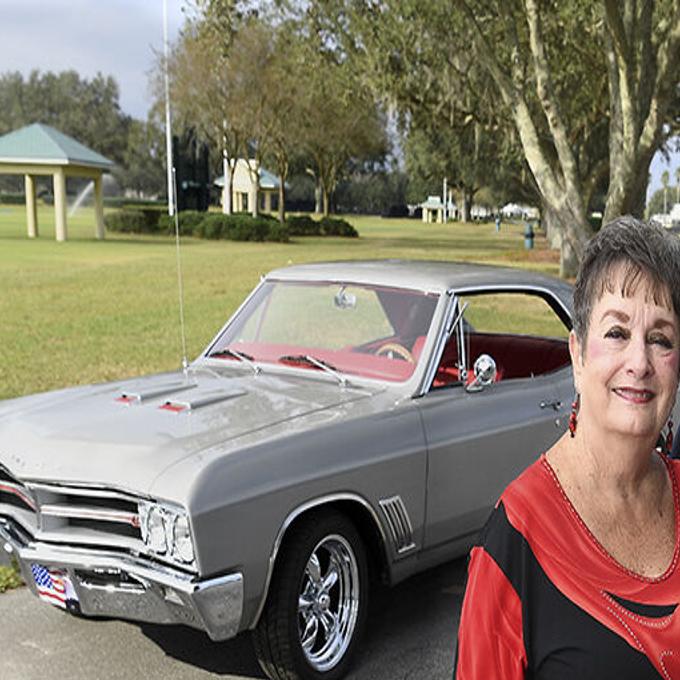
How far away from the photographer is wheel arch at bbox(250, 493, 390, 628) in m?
3.62

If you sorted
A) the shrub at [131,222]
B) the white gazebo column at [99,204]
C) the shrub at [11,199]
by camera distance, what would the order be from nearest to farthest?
the white gazebo column at [99,204]
the shrub at [131,222]
the shrub at [11,199]

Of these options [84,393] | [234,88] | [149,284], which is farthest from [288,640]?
[234,88]

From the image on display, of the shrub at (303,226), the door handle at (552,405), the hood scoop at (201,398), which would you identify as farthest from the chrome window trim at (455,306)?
the shrub at (303,226)

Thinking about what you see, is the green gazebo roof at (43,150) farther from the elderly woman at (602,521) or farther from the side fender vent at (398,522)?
the elderly woman at (602,521)

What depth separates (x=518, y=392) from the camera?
4.90 meters

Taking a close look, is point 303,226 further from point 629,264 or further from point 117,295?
point 629,264

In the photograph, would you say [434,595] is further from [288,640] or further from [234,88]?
[234,88]

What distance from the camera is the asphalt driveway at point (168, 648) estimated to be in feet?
13.1

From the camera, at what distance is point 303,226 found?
52344mm

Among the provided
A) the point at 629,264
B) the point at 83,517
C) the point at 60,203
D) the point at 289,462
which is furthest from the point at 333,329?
the point at 60,203

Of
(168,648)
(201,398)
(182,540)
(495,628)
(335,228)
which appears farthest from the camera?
(335,228)

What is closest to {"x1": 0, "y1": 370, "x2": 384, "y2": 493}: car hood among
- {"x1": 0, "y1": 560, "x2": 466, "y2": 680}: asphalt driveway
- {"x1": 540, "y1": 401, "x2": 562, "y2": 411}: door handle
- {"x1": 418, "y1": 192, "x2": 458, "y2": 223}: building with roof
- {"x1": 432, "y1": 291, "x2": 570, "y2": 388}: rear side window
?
{"x1": 432, "y1": 291, "x2": 570, "y2": 388}: rear side window

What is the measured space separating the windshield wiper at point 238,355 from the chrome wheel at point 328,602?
1270mm

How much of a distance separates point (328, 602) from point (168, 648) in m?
0.79
